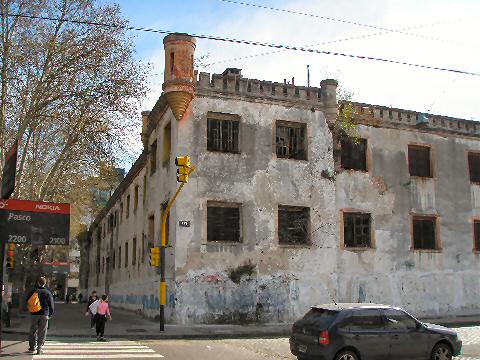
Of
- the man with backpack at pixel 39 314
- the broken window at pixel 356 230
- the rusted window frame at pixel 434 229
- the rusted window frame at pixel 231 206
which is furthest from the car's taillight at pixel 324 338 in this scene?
the rusted window frame at pixel 434 229

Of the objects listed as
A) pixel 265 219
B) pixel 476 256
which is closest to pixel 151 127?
pixel 265 219

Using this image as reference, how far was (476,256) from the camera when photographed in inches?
1089

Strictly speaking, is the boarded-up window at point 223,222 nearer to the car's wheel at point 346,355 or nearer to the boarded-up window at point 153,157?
the boarded-up window at point 153,157

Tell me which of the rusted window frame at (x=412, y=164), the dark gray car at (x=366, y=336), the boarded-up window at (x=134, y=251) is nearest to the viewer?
the dark gray car at (x=366, y=336)

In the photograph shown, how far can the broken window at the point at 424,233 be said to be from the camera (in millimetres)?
26359

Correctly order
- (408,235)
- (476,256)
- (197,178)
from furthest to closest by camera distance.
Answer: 1. (476,256)
2. (408,235)
3. (197,178)

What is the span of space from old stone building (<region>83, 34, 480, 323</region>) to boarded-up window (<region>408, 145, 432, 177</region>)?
0.06 m

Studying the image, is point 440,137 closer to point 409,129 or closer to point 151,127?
point 409,129

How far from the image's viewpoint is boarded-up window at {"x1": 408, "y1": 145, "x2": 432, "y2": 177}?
27156mm

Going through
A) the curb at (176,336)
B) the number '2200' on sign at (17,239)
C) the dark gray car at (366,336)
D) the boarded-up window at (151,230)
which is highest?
the boarded-up window at (151,230)

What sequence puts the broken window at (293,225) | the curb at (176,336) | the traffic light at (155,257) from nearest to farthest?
the curb at (176,336) → the traffic light at (155,257) → the broken window at (293,225)

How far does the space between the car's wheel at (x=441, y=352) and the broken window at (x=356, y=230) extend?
12.6 meters

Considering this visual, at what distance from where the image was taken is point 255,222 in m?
22.8

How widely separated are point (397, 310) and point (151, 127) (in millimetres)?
19121
